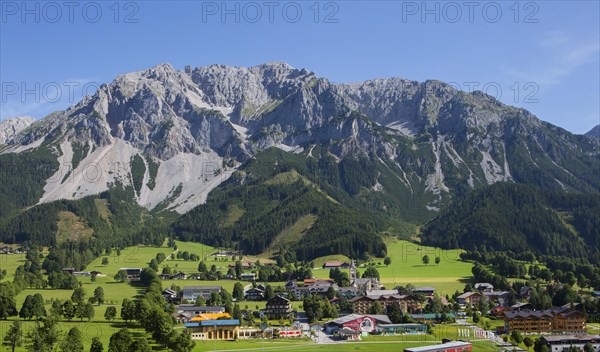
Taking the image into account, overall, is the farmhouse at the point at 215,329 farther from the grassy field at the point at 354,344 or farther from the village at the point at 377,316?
the grassy field at the point at 354,344

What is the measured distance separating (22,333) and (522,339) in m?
71.9

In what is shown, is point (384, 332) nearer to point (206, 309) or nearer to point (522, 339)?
point (522, 339)

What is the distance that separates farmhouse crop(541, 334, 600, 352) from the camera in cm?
8712

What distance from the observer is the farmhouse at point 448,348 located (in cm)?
7919

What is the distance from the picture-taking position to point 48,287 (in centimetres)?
13938

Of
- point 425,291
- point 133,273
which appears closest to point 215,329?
point 425,291

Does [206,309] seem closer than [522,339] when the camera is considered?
No

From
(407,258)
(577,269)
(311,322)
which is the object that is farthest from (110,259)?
(577,269)

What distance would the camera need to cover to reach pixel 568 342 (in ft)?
289

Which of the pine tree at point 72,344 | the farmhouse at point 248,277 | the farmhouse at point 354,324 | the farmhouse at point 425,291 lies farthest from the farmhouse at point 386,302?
the pine tree at point 72,344

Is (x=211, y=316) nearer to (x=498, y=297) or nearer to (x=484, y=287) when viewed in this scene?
(x=498, y=297)

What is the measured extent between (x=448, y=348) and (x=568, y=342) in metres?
20.4

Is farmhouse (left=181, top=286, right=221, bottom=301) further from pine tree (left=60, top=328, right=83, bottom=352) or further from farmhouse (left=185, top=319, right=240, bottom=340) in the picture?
pine tree (left=60, top=328, right=83, bottom=352)

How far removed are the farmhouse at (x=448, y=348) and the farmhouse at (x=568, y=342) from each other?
13.6 metres
